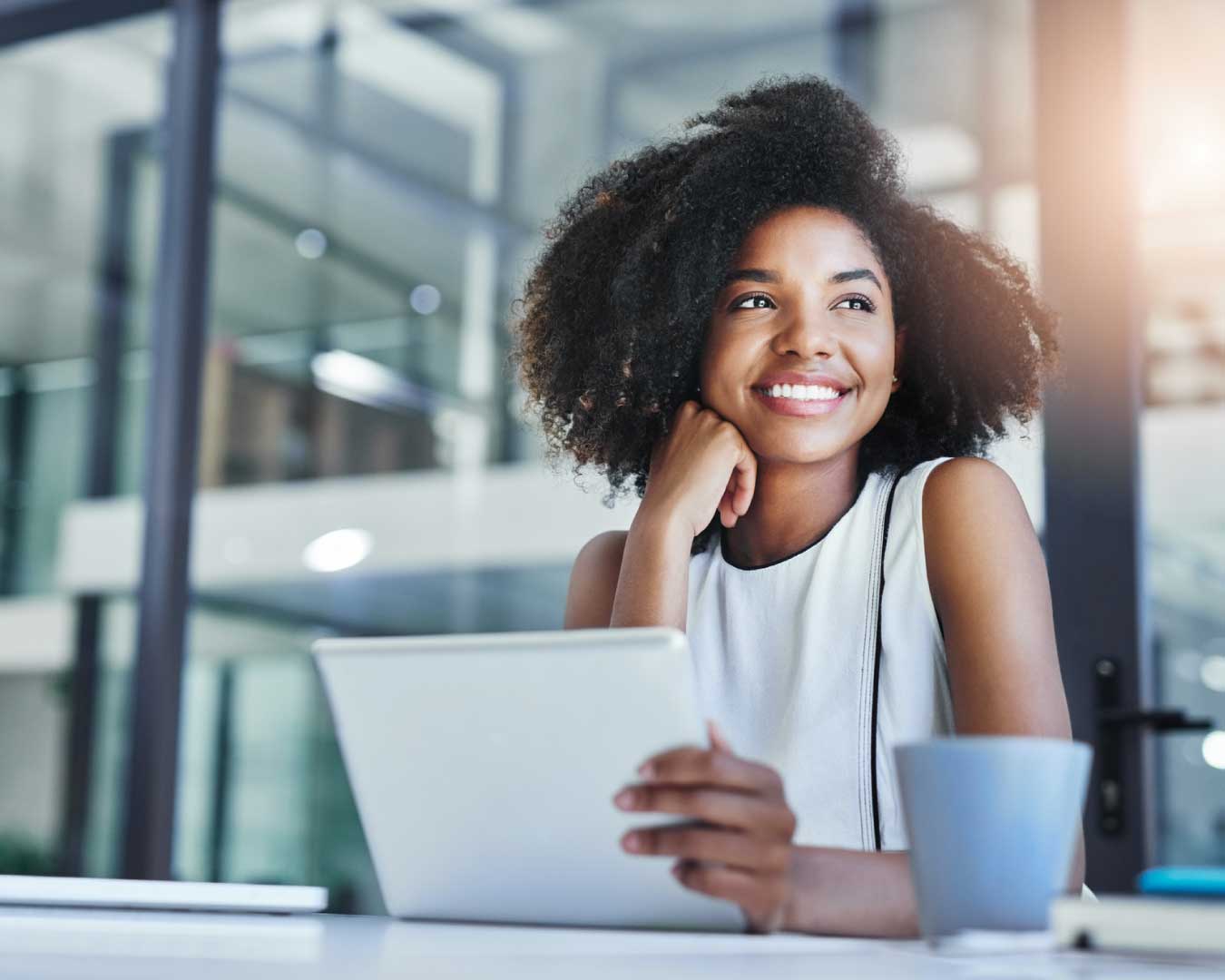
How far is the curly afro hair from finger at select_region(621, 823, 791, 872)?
825mm

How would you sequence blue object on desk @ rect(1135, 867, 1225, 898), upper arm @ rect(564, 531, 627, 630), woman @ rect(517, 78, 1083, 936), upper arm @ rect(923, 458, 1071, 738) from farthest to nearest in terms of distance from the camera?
upper arm @ rect(564, 531, 627, 630) < woman @ rect(517, 78, 1083, 936) < upper arm @ rect(923, 458, 1071, 738) < blue object on desk @ rect(1135, 867, 1225, 898)

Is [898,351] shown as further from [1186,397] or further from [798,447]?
[1186,397]

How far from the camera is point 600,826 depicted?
74cm

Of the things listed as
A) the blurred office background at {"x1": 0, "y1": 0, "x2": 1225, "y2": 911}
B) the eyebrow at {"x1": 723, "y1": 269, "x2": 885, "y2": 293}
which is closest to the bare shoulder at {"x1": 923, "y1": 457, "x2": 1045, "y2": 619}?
the eyebrow at {"x1": 723, "y1": 269, "x2": 885, "y2": 293}

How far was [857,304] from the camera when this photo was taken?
1469mm

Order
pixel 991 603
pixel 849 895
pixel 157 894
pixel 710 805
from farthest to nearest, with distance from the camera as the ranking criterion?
pixel 991 603 → pixel 157 894 → pixel 849 895 → pixel 710 805

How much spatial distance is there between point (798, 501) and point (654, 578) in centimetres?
23

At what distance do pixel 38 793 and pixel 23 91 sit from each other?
169 cm

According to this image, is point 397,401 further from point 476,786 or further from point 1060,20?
point 476,786

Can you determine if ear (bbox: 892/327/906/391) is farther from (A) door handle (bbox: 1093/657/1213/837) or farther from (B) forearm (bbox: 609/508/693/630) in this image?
(A) door handle (bbox: 1093/657/1213/837)

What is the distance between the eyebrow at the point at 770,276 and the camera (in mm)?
1450

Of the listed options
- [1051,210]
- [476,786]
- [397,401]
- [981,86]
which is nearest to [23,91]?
Result: [397,401]

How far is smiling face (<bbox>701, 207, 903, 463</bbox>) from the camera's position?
1.44 metres

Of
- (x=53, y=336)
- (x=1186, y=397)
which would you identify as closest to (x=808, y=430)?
(x=1186, y=397)
